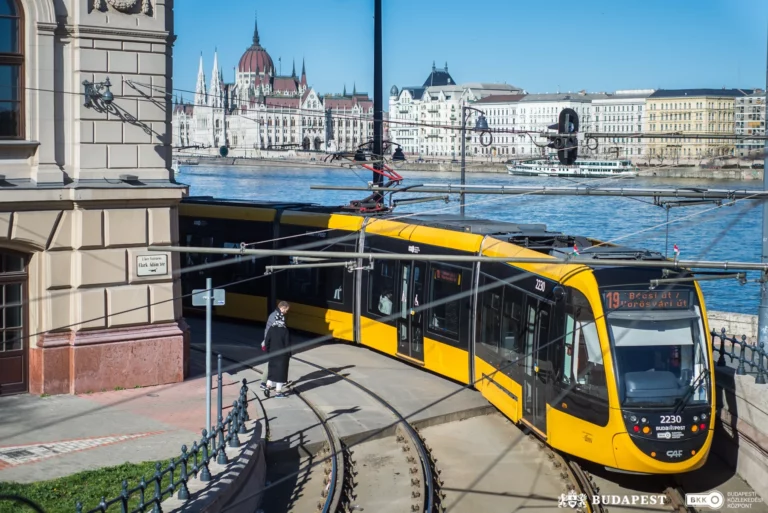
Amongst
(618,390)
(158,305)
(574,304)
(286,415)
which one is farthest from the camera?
(158,305)

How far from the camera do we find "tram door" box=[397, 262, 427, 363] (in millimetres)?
17156

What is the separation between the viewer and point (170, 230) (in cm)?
1569

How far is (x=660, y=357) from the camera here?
37.0 ft

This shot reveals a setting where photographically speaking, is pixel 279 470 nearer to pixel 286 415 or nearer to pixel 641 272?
pixel 286 415

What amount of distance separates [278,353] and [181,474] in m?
5.43

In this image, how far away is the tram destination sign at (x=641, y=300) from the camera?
11.3 metres

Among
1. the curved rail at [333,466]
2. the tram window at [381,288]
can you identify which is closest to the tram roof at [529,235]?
the tram window at [381,288]

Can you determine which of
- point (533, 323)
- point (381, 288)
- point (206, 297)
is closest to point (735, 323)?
point (381, 288)

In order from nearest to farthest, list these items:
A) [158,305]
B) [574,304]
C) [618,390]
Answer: [618,390]
[574,304]
[158,305]

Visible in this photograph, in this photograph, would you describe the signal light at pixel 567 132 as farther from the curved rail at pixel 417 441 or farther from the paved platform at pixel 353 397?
the curved rail at pixel 417 441

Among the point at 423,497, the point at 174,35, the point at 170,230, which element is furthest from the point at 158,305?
the point at 423,497

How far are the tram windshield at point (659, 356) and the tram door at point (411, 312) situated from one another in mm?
6149

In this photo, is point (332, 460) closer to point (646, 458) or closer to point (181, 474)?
point (181, 474)

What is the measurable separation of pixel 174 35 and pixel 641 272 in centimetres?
824
